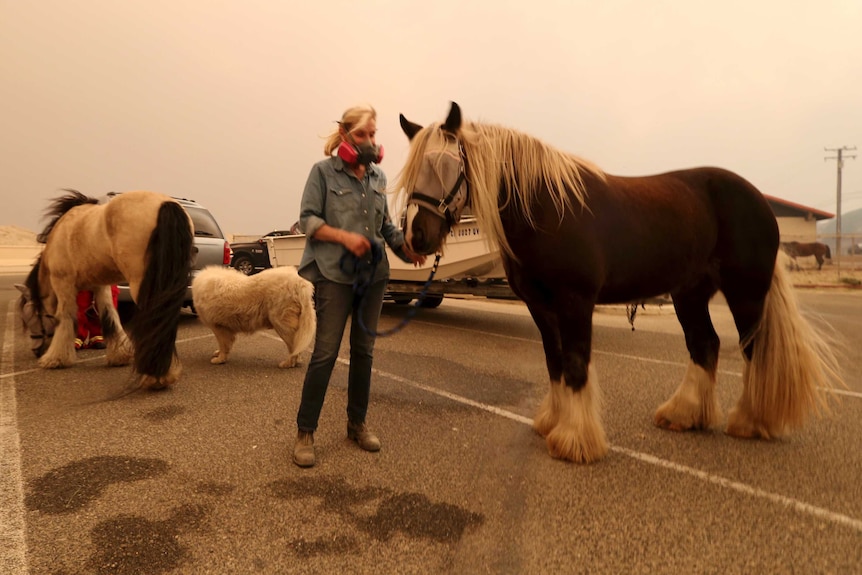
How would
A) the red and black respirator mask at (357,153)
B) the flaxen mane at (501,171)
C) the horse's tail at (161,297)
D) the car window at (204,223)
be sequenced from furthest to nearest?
the car window at (204,223) < the horse's tail at (161,297) < the red and black respirator mask at (357,153) < the flaxen mane at (501,171)

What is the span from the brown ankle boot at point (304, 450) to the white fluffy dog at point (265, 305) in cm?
204

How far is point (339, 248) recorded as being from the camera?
8.66 ft

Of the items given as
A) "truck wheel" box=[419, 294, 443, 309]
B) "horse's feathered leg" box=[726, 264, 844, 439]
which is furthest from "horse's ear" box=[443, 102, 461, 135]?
"truck wheel" box=[419, 294, 443, 309]

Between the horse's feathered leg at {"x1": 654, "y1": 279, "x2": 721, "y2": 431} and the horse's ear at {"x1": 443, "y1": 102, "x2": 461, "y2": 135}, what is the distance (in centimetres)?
209

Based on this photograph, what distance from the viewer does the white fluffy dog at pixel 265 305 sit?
4680mm

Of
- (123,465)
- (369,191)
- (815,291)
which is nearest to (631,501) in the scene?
(369,191)

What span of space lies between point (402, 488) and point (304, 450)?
26.6 inches

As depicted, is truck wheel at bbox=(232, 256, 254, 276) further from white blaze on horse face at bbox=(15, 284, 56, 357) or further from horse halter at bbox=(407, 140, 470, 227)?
horse halter at bbox=(407, 140, 470, 227)

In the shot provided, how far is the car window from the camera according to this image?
25.0ft

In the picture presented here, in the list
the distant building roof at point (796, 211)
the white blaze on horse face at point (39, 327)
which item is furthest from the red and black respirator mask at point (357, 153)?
the distant building roof at point (796, 211)

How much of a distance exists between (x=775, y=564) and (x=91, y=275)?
220 inches

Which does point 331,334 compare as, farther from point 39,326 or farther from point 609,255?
point 39,326

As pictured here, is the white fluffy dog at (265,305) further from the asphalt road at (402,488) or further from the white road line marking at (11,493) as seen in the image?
the white road line marking at (11,493)

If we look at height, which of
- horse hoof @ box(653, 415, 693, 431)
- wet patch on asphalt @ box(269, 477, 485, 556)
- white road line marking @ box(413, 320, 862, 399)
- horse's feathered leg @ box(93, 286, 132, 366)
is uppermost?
horse's feathered leg @ box(93, 286, 132, 366)
